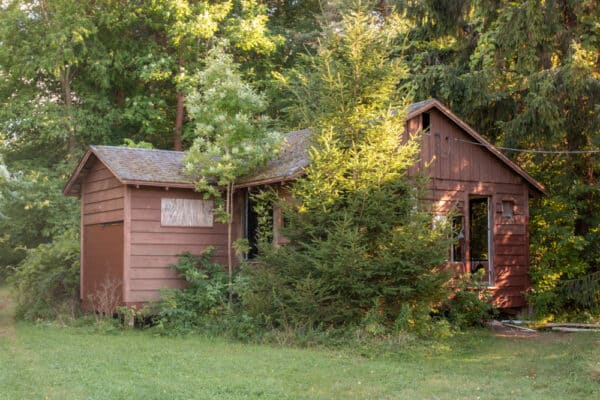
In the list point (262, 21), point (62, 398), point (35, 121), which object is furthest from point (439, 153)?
point (35, 121)

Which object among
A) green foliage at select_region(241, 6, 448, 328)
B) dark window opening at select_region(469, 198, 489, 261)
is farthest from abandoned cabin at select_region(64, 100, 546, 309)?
green foliage at select_region(241, 6, 448, 328)

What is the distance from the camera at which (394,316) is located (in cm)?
1423

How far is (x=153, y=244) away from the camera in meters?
17.2

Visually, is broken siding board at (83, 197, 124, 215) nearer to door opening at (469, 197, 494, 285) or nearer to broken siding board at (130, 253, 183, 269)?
broken siding board at (130, 253, 183, 269)

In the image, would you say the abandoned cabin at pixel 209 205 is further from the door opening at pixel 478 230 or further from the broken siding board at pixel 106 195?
the door opening at pixel 478 230

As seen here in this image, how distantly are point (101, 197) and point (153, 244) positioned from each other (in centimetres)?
224

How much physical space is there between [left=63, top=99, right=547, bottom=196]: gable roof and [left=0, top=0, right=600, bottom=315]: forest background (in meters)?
0.98

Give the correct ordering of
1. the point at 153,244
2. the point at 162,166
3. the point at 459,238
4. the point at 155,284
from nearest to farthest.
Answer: the point at 155,284 < the point at 153,244 < the point at 459,238 < the point at 162,166

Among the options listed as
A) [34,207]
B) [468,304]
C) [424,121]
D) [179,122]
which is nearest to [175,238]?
[424,121]

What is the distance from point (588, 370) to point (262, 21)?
21.5 meters

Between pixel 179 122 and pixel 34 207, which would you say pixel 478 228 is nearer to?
pixel 179 122

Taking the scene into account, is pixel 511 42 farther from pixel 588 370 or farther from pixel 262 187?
pixel 588 370

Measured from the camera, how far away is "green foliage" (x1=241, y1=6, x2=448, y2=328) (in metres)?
13.8

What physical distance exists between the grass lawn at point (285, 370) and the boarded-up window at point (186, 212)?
3609mm
